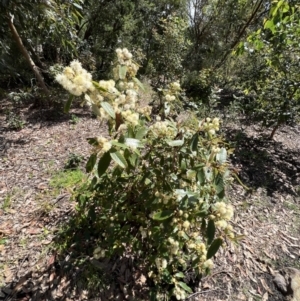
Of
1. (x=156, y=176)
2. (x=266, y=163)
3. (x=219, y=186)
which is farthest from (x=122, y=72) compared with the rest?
(x=266, y=163)

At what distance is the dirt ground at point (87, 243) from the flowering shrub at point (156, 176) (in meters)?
0.21

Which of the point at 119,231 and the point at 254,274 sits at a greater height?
the point at 119,231

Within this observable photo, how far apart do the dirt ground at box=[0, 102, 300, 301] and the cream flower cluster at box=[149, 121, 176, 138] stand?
401 millimetres

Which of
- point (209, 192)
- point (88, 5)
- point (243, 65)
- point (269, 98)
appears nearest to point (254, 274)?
point (209, 192)

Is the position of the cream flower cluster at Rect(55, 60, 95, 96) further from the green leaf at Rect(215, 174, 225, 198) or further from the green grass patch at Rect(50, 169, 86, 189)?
the green grass patch at Rect(50, 169, 86, 189)

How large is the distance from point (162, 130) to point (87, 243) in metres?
1.18

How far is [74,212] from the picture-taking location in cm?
205

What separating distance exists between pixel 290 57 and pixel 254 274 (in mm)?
2590

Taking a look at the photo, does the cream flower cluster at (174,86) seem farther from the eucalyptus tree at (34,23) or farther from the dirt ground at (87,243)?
the eucalyptus tree at (34,23)

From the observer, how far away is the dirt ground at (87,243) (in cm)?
162

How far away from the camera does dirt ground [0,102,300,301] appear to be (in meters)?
1.62

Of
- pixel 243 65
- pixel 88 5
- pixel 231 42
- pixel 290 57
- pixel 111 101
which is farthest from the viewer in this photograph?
pixel 231 42

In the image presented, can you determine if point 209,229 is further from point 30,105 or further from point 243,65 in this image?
point 243,65

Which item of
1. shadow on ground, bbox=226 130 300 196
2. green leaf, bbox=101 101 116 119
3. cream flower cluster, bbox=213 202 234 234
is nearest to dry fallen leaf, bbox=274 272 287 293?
shadow on ground, bbox=226 130 300 196
